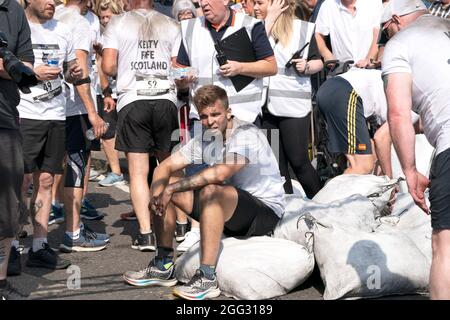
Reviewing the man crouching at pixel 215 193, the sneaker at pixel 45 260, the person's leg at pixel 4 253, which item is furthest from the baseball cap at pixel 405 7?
the sneaker at pixel 45 260

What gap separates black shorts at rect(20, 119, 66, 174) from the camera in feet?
23.9

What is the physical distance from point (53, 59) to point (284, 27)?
2.11 meters

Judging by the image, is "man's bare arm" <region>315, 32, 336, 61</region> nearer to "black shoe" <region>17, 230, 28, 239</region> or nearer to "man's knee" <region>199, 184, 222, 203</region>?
"black shoe" <region>17, 230, 28, 239</region>

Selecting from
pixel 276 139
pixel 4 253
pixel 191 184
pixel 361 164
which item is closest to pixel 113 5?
pixel 276 139

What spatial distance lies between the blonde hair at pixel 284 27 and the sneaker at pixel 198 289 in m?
2.76

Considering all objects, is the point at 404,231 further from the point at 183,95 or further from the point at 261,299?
the point at 183,95

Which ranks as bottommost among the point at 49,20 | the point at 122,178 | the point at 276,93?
the point at 122,178

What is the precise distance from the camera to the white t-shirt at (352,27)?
376 inches

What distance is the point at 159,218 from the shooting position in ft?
22.2

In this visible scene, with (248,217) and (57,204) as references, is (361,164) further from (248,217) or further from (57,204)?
(57,204)

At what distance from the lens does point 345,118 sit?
8.44 meters

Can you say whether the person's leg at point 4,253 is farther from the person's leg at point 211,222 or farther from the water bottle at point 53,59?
the water bottle at point 53,59
